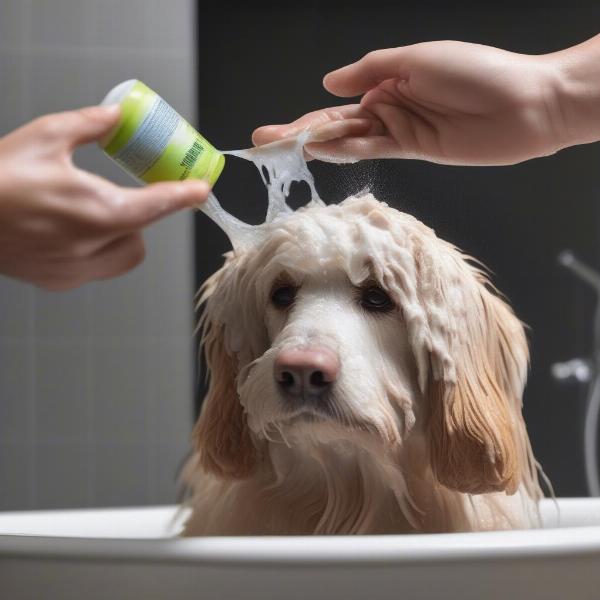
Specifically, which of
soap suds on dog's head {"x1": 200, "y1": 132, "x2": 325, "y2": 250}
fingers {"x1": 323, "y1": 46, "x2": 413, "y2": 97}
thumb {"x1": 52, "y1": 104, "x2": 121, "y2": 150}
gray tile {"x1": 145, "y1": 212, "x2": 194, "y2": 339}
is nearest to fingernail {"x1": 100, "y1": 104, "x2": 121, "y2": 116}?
thumb {"x1": 52, "y1": 104, "x2": 121, "y2": 150}

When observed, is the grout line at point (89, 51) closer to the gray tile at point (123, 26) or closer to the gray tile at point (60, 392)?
the gray tile at point (123, 26)

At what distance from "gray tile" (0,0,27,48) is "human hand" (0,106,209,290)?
6.40 ft

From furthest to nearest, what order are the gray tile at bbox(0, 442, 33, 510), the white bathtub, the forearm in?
the gray tile at bbox(0, 442, 33, 510), the forearm, the white bathtub

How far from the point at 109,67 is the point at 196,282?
59 cm

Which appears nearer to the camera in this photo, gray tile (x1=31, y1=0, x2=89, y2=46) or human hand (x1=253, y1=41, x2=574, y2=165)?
human hand (x1=253, y1=41, x2=574, y2=165)

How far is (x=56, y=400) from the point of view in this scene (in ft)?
7.84

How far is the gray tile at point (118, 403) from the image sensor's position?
7.81 ft

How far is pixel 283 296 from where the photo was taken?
33.6 inches

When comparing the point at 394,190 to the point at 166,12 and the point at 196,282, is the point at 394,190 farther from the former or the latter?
the point at 166,12

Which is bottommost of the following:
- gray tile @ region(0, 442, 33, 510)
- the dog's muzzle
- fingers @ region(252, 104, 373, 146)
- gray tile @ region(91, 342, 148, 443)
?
gray tile @ region(0, 442, 33, 510)

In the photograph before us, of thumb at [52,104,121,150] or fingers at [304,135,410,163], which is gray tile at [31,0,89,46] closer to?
fingers at [304,135,410,163]

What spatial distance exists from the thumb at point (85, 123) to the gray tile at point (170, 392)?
174cm

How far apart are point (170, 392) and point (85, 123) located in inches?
70.3

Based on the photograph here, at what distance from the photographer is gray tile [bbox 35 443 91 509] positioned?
93.5 inches
